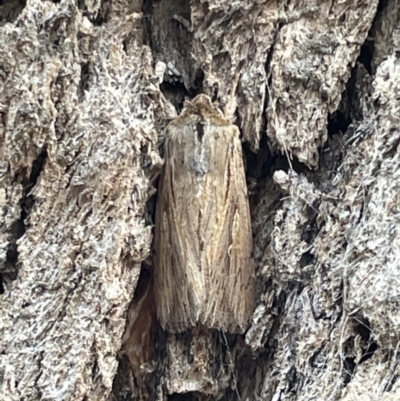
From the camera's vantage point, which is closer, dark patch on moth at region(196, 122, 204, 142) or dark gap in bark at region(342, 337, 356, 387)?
dark gap in bark at region(342, 337, 356, 387)

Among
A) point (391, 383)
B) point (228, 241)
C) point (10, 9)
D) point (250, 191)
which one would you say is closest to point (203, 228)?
point (228, 241)

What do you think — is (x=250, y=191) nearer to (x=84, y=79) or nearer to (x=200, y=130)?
(x=200, y=130)

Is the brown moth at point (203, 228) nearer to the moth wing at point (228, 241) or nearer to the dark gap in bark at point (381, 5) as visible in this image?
the moth wing at point (228, 241)

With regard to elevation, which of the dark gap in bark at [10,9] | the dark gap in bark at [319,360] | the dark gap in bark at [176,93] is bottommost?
the dark gap in bark at [319,360]

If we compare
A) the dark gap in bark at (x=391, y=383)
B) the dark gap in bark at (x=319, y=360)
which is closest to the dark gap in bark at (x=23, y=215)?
the dark gap in bark at (x=319, y=360)

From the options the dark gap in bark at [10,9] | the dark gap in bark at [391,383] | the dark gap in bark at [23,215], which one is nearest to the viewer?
the dark gap in bark at [391,383]

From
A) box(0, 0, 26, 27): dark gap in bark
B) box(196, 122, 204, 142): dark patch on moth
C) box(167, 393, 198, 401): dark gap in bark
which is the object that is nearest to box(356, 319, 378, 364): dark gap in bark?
box(167, 393, 198, 401): dark gap in bark

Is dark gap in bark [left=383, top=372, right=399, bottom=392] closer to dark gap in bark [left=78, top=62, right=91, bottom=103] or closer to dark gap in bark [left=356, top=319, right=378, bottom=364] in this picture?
dark gap in bark [left=356, top=319, right=378, bottom=364]

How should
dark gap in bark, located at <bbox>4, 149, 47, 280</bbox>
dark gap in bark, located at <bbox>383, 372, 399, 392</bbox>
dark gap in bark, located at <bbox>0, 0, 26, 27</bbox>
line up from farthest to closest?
dark gap in bark, located at <bbox>0, 0, 26, 27</bbox> → dark gap in bark, located at <bbox>4, 149, 47, 280</bbox> → dark gap in bark, located at <bbox>383, 372, 399, 392</bbox>
